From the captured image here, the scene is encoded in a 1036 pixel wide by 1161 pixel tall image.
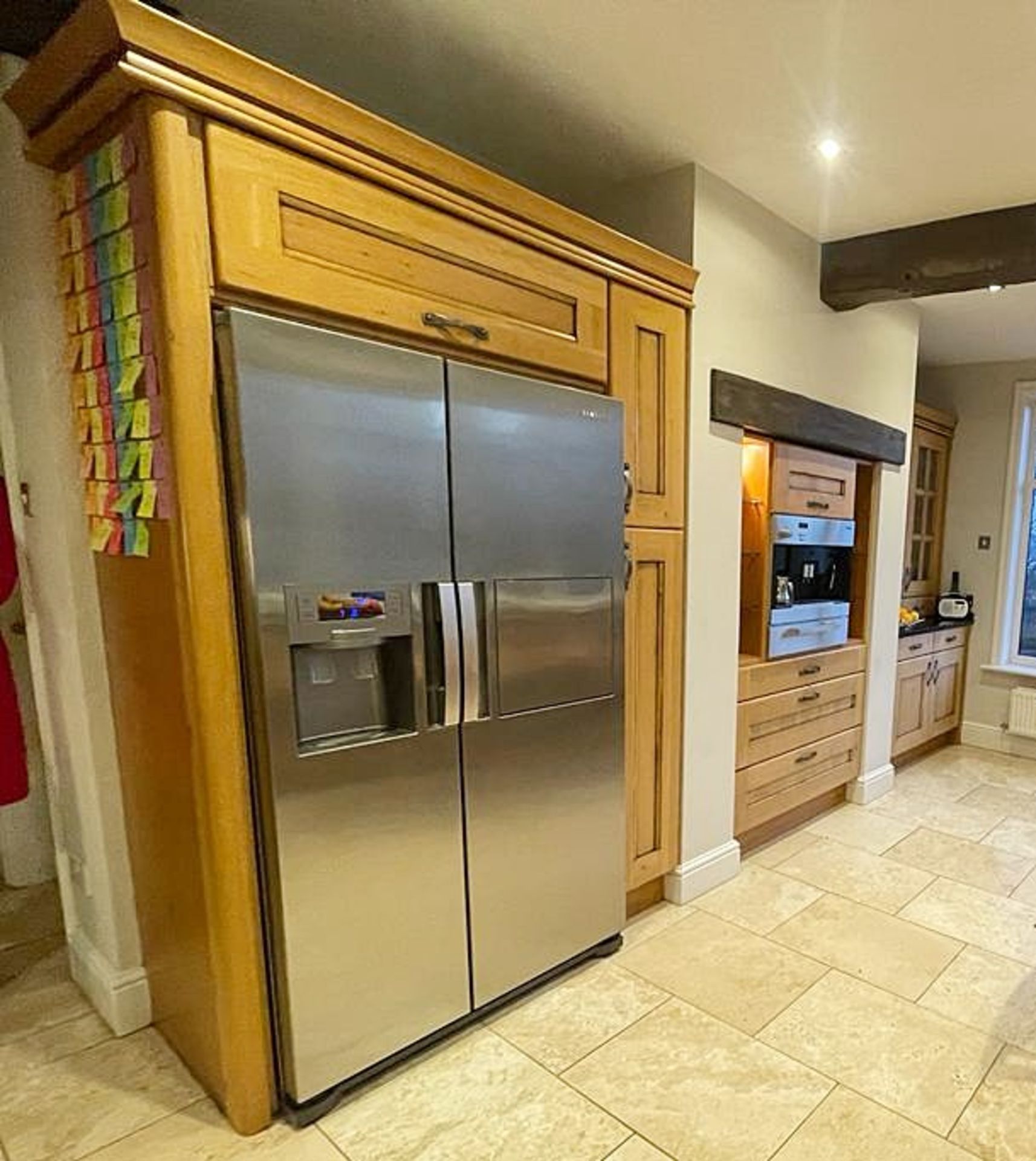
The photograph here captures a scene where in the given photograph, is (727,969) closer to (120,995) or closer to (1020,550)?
(120,995)

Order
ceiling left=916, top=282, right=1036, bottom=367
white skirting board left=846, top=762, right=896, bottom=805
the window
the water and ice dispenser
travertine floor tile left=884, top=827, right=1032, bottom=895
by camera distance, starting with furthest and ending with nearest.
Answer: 1. the window
2. white skirting board left=846, top=762, right=896, bottom=805
3. ceiling left=916, top=282, right=1036, bottom=367
4. travertine floor tile left=884, top=827, right=1032, bottom=895
5. the water and ice dispenser

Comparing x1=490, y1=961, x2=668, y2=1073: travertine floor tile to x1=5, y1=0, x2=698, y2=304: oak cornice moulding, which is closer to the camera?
x1=5, y1=0, x2=698, y2=304: oak cornice moulding

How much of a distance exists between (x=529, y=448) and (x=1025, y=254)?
2.16 meters

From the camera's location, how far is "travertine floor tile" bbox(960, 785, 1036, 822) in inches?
138

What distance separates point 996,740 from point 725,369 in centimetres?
359

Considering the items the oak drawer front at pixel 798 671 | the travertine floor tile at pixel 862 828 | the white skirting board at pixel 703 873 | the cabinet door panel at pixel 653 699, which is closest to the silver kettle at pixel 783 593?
the oak drawer front at pixel 798 671

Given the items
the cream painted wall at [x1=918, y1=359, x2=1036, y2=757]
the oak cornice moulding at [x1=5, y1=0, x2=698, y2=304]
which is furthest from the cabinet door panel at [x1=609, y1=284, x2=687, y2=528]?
the cream painted wall at [x1=918, y1=359, x2=1036, y2=757]

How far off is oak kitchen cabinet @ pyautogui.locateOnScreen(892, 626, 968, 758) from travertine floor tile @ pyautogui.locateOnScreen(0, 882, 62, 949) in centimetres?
408

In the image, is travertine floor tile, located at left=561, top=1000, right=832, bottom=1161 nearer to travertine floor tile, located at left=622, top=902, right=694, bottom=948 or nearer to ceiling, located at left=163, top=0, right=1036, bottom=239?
travertine floor tile, located at left=622, top=902, right=694, bottom=948

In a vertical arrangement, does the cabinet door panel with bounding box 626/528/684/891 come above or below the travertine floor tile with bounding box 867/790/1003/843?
above

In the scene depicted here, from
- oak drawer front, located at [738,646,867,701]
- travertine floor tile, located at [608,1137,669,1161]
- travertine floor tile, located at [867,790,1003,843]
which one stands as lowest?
travertine floor tile, located at [867,790,1003,843]

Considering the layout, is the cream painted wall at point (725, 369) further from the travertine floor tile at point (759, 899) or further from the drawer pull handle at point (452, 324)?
the drawer pull handle at point (452, 324)

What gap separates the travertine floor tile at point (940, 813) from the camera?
330cm

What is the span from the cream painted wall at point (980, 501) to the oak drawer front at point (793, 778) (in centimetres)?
169
